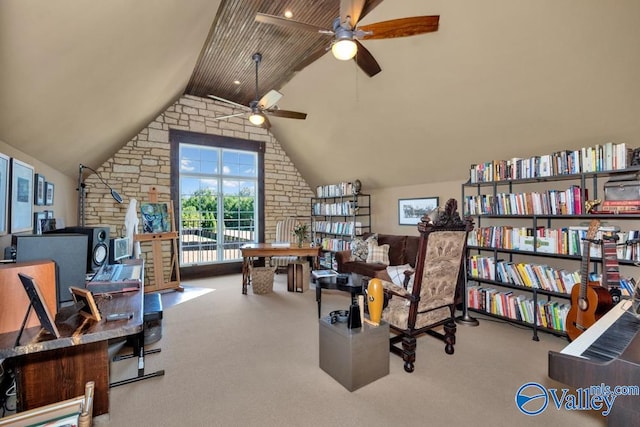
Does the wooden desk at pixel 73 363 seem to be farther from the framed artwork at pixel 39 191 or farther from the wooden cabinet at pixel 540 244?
the wooden cabinet at pixel 540 244

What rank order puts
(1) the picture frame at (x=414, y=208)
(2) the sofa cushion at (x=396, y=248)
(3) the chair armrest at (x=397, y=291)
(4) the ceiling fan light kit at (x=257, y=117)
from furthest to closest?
(2) the sofa cushion at (x=396, y=248) → (1) the picture frame at (x=414, y=208) → (4) the ceiling fan light kit at (x=257, y=117) → (3) the chair armrest at (x=397, y=291)

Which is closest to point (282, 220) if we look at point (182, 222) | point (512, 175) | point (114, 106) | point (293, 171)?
point (293, 171)

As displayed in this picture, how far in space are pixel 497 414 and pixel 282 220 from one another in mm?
5253

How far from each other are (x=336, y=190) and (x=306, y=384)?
4.26m

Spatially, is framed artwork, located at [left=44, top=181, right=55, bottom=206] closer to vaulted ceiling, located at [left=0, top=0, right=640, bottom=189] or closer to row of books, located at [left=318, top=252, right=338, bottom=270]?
vaulted ceiling, located at [left=0, top=0, right=640, bottom=189]

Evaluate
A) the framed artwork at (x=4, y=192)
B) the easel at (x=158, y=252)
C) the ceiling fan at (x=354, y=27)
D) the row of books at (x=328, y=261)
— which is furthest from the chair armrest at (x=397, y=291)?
the easel at (x=158, y=252)

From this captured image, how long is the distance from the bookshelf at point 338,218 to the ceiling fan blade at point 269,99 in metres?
2.37

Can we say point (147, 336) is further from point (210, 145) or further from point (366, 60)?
point (210, 145)

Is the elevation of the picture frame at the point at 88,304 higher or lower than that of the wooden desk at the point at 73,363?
higher

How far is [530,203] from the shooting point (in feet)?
10.2

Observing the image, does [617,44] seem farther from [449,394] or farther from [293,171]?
[293,171]

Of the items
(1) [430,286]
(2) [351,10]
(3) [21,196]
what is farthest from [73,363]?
(2) [351,10]

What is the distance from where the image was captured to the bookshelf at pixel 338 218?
18.8 feet

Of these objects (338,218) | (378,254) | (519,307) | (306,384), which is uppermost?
(338,218)
